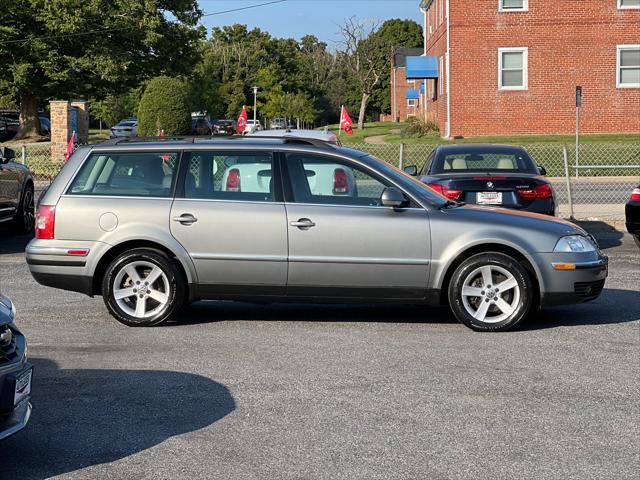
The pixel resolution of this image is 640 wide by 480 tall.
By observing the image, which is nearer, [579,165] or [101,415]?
[101,415]

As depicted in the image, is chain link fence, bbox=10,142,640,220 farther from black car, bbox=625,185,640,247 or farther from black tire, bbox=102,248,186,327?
black tire, bbox=102,248,186,327

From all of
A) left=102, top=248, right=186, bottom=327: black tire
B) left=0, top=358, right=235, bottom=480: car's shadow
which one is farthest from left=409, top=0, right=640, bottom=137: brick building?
left=0, top=358, right=235, bottom=480: car's shadow

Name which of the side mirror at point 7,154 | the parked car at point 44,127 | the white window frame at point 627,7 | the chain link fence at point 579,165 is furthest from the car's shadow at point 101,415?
the parked car at point 44,127

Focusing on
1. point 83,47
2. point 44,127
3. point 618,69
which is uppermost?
point 83,47

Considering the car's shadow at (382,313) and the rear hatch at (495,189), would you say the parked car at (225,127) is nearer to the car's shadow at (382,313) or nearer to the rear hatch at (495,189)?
the rear hatch at (495,189)

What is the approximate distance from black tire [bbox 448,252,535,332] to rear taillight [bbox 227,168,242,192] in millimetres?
2034

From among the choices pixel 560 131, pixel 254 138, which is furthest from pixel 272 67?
pixel 254 138

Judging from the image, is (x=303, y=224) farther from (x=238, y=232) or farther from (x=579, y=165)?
(x=579, y=165)

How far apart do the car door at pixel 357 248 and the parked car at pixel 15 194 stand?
25.0 ft

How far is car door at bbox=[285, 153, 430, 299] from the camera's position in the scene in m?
8.53

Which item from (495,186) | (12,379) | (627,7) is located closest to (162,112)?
(627,7)

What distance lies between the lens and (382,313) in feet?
31.4

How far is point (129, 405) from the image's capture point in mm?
6254

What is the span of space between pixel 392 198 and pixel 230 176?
1.46m
